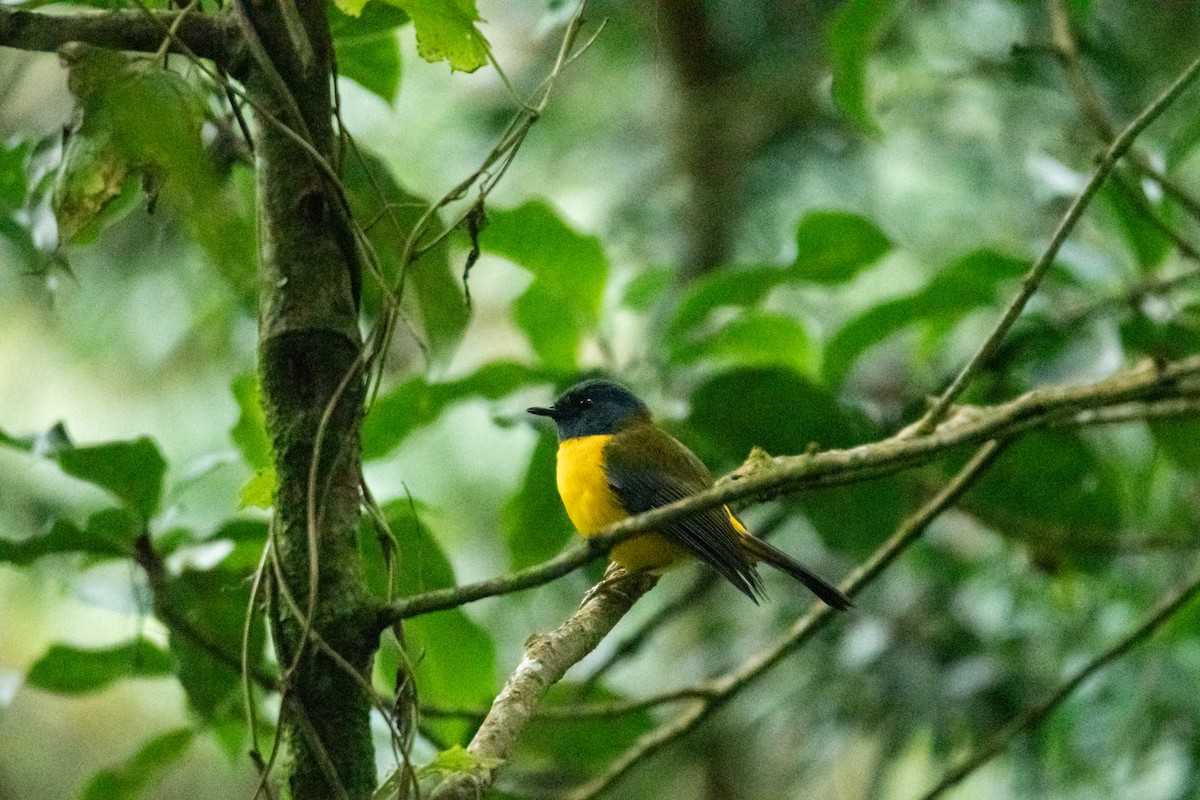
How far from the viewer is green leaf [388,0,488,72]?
1.86 meters

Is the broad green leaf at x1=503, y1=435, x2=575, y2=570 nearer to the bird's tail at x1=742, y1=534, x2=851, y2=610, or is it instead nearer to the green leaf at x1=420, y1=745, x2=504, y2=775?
the bird's tail at x1=742, y1=534, x2=851, y2=610

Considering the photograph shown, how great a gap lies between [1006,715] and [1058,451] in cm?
141

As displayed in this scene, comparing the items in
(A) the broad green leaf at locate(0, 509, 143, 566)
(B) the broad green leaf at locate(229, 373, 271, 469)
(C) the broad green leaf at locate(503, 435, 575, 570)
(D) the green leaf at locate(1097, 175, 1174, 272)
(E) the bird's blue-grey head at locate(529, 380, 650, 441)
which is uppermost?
(D) the green leaf at locate(1097, 175, 1174, 272)

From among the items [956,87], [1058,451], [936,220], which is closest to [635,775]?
[1058,451]

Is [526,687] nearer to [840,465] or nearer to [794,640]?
[840,465]

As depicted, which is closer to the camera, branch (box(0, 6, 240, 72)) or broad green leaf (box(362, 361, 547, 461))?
branch (box(0, 6, 240, 72))

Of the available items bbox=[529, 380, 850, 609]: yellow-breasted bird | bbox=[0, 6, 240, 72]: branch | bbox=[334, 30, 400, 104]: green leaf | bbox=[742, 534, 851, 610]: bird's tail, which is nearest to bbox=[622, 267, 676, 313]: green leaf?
bbox=[529, 380, 850, 609]: yellow-breasted bird

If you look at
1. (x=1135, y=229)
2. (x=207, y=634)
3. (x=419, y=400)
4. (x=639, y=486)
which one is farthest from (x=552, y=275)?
(x=1135, y=229)

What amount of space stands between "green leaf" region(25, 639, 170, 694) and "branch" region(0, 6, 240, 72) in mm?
1670

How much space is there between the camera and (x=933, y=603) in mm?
4832

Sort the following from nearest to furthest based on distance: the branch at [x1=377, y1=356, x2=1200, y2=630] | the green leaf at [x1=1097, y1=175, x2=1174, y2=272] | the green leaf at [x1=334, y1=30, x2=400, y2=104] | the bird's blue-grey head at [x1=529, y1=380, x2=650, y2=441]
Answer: the branch at [x1=377, y1=356, x2=1200, y2=630] → the green leaf at [x1=334, y1=30, x2=400, y2=104] → the green leaf at [x1=1097, y1=175, x2=1174, y2=272] → the bird's blue-grey head at [x1=529, y1=380, x2=650, y2=441]

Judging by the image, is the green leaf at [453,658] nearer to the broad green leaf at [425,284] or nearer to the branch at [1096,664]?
the broad green leaf at [425,284]

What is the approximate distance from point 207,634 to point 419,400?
29.5 inches

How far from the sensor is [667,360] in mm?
3490
